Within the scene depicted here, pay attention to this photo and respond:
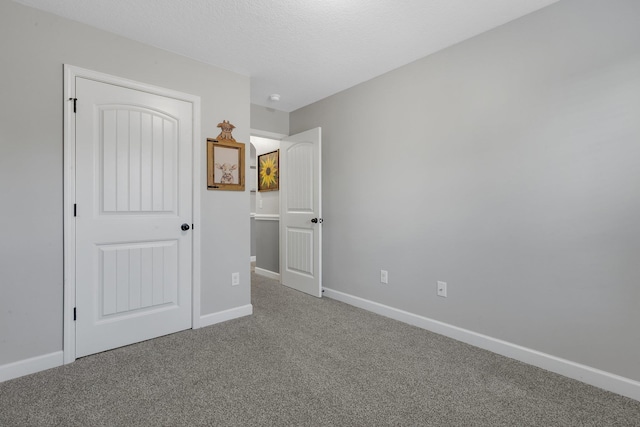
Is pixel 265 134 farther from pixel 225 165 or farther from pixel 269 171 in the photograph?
pixel 225 165

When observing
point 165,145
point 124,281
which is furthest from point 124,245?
point 165,145

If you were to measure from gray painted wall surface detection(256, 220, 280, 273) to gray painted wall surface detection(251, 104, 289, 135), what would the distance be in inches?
54.9

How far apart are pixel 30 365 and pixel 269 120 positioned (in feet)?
10.6

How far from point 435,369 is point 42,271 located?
2.70 meters

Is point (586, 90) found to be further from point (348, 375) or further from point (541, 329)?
point (348, 375)

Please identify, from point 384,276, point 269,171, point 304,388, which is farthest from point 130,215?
point 269,171

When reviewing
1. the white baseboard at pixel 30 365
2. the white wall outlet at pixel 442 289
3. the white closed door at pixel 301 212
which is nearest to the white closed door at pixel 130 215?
the white baseboard at pixel 30 365

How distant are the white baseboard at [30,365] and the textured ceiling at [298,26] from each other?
231 cm

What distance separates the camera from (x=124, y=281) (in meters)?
2.30

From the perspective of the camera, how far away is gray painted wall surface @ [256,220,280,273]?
14.8 feet

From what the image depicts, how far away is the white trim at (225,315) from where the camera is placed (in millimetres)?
2707

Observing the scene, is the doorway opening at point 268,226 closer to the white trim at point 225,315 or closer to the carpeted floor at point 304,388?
the white trim at point 225,315

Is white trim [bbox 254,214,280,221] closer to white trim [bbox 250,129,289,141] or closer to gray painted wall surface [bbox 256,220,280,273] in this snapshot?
gray painted wall surface [bbox 256,220,280,273]

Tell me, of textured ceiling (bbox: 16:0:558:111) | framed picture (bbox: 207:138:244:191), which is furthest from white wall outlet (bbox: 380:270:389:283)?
textured ceiling (bbox: 16:0:558:111)
